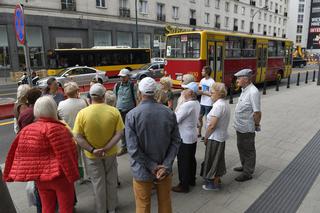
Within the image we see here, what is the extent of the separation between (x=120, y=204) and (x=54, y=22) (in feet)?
91.2

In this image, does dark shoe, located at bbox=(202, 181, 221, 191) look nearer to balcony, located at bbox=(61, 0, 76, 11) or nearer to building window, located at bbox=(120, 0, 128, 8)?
balcony, located at bbox=(61, 0, 76, 11)

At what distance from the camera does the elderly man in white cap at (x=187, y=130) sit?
3961 mm

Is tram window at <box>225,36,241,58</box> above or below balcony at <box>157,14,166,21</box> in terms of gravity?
below

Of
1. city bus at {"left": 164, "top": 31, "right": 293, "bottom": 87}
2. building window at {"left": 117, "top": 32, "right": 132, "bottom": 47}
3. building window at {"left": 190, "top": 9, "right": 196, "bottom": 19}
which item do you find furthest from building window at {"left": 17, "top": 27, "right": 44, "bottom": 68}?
building window at {"left": 190, "top": 9, "right": 196, "bottom": 19}

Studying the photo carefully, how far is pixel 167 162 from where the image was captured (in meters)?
2.91

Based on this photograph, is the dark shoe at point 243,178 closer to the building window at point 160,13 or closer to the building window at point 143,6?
the building window at point 143,6

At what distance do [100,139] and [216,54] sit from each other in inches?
418

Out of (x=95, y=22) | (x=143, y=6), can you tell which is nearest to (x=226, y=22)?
(x=143, y=6)

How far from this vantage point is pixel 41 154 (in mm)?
2771

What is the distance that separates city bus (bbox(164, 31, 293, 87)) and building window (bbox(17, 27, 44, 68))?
745 inches

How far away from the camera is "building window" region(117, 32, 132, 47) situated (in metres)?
34.4

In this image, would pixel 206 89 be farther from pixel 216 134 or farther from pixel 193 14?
pixel 193 14

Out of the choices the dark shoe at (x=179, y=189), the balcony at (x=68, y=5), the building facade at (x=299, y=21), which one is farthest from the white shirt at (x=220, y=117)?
the building facade at (x=299, y=21)

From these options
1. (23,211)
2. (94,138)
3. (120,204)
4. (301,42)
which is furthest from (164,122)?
(301,42)
